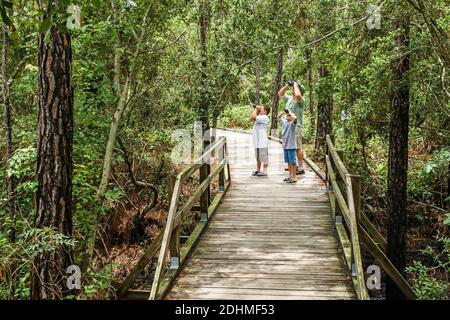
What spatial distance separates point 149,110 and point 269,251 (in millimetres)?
5504

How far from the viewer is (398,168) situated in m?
7.85

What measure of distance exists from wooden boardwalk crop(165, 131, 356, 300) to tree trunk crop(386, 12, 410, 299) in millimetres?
1156

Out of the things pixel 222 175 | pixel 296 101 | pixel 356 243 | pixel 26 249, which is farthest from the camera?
pixel 296 101

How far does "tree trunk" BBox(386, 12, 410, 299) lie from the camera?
7.36 m

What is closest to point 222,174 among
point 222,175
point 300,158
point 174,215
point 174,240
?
point 222,175

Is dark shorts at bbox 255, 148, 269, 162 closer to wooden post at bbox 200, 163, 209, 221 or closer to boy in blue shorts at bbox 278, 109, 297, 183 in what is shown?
boy in blue shorts at bbox 278, 109, 297, 183

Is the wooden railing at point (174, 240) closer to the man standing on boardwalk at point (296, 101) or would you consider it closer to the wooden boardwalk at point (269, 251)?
the wooden boardwalk at point (269, 251)

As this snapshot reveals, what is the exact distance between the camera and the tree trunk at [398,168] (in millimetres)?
7363

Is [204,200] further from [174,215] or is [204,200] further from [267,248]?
[174,215]

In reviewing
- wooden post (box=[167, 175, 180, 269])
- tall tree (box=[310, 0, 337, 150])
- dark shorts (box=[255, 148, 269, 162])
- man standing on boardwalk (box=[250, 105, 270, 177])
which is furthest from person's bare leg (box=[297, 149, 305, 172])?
wooden post (box=[167, 175, 180, 269])

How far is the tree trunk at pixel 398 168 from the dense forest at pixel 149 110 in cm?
2

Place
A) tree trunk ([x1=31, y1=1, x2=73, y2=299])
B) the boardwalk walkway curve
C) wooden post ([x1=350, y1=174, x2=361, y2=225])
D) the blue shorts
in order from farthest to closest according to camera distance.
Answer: the blue shorts < wooden post ([x1=350, y1=174, x2=361, y2=225]) < the boardwalk walkway curve < tree trunk ([x1=31, y1=1, x2=73, y2=299])

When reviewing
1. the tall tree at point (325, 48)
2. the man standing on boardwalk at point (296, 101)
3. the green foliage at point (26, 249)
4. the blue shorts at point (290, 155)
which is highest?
the tall tree at point (325, 48)

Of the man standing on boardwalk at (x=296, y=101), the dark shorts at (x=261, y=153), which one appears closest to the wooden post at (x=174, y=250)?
the man standing on boardwalk at (x=296, y=101)
